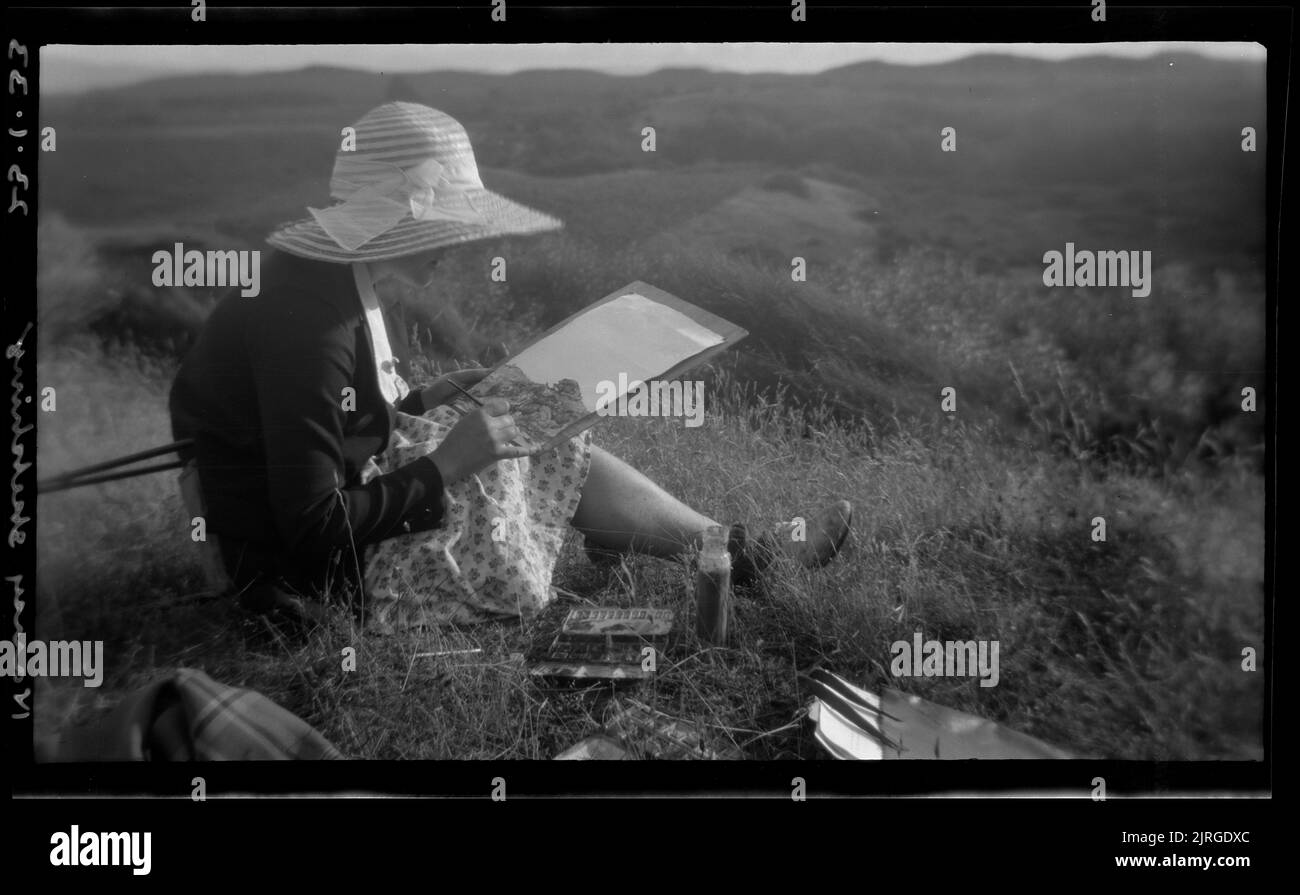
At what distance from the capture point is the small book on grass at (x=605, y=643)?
11.1 feet

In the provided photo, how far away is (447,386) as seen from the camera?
3523 millimetres

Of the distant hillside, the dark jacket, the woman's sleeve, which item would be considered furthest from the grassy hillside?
the woman's sleeve

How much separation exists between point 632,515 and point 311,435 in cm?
86

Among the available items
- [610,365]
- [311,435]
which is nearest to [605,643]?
[610,365]

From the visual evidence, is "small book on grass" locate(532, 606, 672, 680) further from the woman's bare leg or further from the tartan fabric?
the tartan fabric

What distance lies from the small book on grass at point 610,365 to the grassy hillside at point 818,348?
0.05 meters

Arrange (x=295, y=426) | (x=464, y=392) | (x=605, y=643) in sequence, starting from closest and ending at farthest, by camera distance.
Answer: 1. (x=295, y=426)
2. (x=605, y=643)
3. (x=464, y=392)

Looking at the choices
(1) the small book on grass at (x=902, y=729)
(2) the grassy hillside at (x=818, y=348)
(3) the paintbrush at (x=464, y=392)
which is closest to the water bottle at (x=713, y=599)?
(2) the grassy hillside at (x=818, y=348)

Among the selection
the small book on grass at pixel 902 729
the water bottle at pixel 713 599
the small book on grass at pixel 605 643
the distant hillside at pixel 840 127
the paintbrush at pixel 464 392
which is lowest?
the small book on grass at pixel 902 729

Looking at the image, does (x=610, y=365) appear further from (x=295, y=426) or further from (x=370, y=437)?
(x=295, y=426)

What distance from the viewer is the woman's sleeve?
129 inches

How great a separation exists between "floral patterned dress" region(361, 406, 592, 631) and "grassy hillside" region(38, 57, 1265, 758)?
0.09 m
